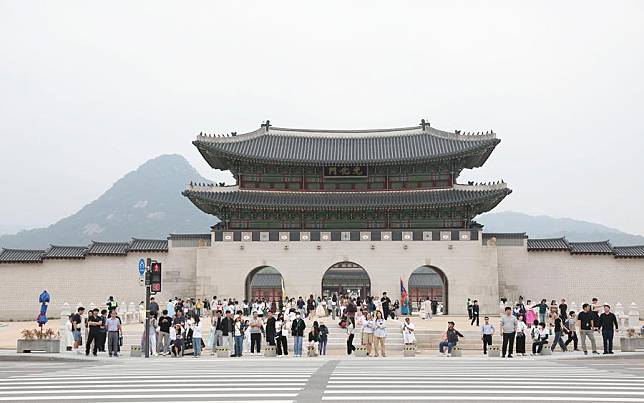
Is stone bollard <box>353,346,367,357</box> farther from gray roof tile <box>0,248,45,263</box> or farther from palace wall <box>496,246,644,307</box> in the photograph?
gray roof tile <box>0,248,45,263</box>

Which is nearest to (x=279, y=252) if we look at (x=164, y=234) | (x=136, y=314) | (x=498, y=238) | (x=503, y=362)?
(x=136, y=314)

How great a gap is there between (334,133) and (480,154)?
42.1 feet

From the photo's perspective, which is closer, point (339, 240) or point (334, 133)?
point (339, 240)

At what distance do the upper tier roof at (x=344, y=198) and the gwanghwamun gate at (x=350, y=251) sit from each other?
A: 10cm

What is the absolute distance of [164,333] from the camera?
2397 cm

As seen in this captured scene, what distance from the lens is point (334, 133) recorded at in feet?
181

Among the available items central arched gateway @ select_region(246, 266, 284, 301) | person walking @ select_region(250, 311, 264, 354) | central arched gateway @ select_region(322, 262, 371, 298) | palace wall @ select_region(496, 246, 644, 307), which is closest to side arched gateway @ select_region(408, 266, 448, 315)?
central arched gateway @ select_region(322, 262, 371, 298)

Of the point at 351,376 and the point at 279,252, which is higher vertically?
the point at 279,252

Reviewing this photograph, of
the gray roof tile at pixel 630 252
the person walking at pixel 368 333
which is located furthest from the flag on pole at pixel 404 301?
the person walking at pixel 368 333

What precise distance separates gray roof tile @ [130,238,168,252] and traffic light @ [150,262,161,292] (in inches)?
963

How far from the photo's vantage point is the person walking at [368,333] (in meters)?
23.7

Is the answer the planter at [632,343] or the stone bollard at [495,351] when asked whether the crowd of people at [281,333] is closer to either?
the stone bollard at [495,351]

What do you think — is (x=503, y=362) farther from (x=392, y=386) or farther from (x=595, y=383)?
(x=392, y=386)

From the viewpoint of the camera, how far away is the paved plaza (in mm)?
12188
